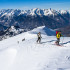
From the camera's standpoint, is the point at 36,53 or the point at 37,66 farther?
the point at 36,53

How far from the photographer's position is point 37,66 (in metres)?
14.8

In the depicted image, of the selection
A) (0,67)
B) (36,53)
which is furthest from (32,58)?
(0,67)

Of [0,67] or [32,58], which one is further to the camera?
[0,67]

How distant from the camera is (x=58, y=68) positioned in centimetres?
1388

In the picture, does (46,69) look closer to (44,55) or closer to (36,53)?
(44,55)

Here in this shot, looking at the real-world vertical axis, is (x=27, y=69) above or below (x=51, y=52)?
below

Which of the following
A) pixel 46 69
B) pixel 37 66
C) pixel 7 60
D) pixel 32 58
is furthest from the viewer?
pixel 7 60

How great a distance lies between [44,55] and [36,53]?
1.63 meters

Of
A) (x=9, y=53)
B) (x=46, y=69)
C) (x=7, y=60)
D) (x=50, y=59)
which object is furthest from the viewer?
(x=9, y=53)

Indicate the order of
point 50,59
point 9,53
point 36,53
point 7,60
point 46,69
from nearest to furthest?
point 46,69 < point 50,59 < point 36,53 < point 7,60 < point 9,53

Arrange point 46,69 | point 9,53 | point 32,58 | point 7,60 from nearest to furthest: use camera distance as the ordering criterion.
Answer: point 46,69 < point 32,58 < point 7,60 < point 9,53

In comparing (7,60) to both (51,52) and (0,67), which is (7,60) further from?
(51,52)

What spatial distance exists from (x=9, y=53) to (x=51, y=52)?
8.53 m

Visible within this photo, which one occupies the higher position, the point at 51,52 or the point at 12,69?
the point at 51,52
